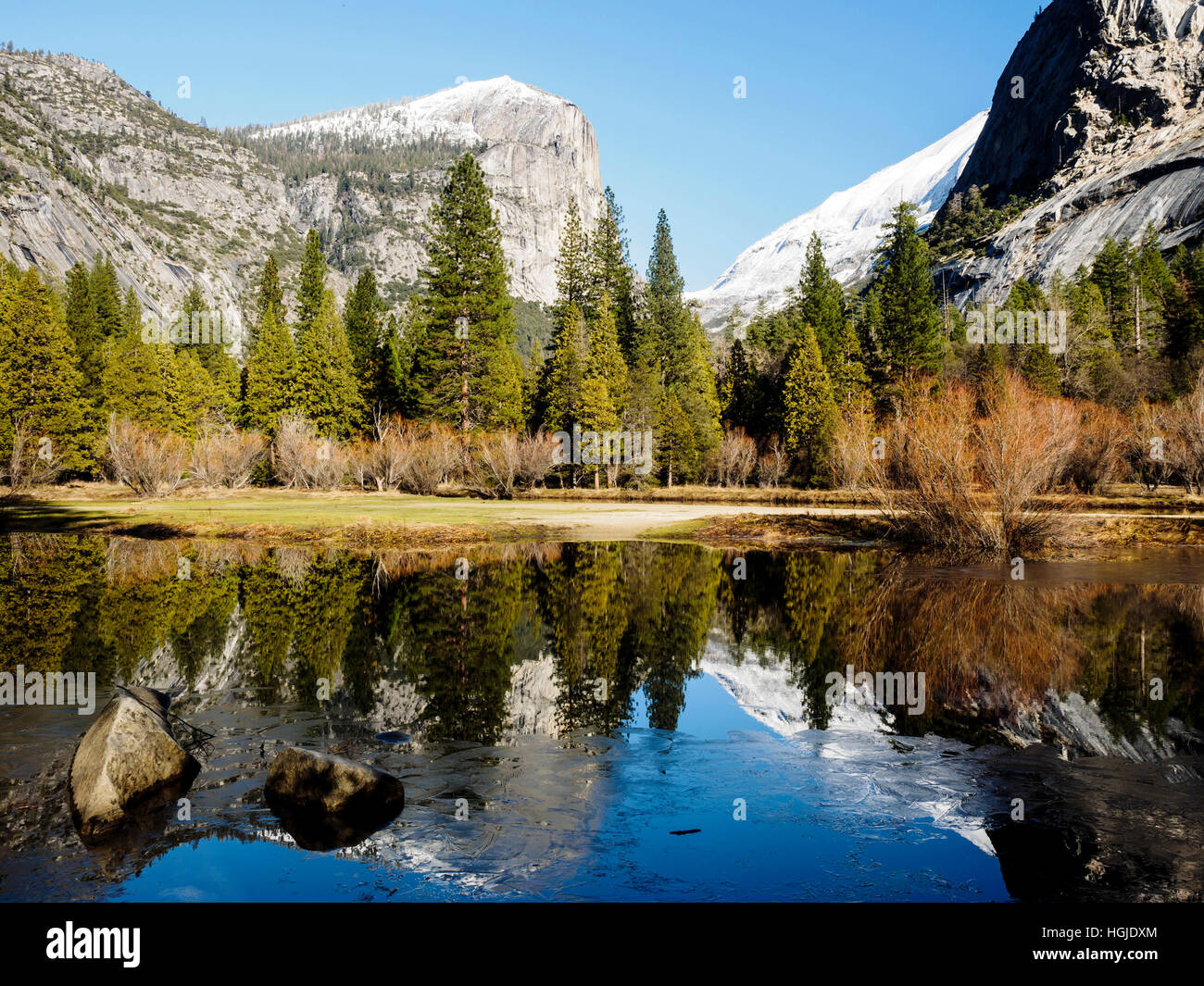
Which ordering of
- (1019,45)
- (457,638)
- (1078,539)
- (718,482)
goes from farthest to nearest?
(1019,45)
(718,482)
(1078,539)
(457,638)

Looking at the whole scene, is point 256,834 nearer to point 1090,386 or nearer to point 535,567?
point 535,567

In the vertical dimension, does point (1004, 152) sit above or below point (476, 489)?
above

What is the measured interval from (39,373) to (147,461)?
13486mm

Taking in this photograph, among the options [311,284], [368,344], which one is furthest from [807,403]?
[311,284]

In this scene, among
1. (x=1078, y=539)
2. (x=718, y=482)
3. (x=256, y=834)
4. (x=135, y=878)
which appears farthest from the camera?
(x=718, y=482)

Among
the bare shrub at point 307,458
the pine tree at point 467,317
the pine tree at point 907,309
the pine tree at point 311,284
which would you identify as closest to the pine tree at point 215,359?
the pine tree at point 311,284

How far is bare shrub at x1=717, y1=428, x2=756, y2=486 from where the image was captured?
5734 centimetres

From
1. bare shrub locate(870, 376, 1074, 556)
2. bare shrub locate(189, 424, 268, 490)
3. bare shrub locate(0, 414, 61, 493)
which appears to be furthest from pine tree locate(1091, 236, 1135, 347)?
bare shrub locate(0, 414, 61, 493)

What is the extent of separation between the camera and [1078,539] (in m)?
25.1

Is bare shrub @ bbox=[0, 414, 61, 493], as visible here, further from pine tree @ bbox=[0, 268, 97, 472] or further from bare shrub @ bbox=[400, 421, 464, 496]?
bare shrub @ bbox=[400, 421, 464, 496]

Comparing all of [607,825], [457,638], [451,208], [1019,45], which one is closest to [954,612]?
[457,638]

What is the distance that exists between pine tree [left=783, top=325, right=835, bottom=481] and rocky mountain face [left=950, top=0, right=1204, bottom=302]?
7454 centimetres

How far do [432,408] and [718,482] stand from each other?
832 inches

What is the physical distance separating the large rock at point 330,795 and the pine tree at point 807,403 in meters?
51.3
